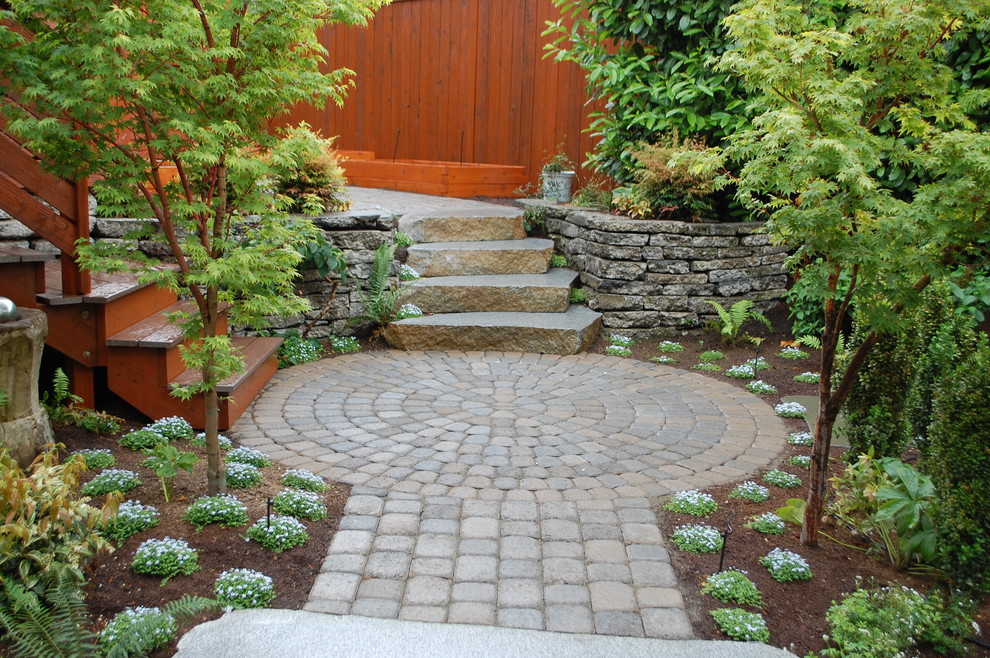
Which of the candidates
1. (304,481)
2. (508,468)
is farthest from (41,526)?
(508,468)

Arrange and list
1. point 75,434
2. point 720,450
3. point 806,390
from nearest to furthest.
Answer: point 75,434 → point 720,450 → point 806,390

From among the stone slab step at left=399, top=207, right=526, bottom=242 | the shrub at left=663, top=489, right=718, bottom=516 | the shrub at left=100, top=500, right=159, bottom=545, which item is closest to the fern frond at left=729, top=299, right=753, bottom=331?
the stone slab step at left=399, top=207, right=526, bottom=242

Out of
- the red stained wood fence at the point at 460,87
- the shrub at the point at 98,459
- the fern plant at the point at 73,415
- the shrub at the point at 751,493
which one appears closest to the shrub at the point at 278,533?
the shrub at the point at 98,459

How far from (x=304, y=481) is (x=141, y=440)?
38.7 inches

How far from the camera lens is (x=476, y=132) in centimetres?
991

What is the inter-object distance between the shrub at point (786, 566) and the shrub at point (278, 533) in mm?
1906

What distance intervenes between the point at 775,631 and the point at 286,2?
304cm

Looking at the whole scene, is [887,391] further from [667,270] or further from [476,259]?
[476,259]

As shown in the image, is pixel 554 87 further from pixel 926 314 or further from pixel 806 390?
pixel 926 314

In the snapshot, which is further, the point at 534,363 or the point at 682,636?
the point at 534,363

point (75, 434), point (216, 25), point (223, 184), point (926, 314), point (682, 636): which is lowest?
point (682, 636)

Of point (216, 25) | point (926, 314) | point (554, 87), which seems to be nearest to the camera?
point (216, 25)

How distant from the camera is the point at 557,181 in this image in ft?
27.5

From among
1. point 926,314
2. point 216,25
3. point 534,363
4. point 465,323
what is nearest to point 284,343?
point 465,323
